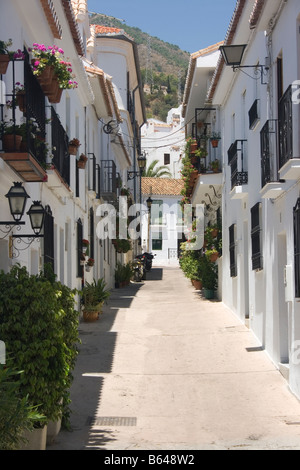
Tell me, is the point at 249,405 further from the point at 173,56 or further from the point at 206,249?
the point at 173,56

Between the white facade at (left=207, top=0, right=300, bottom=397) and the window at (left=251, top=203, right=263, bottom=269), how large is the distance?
0.02 metres

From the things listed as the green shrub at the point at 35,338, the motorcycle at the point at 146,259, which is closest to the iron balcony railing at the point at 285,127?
the green shrub at the point at 35,338

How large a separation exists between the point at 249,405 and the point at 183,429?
1.47 meters

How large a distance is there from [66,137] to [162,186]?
38.9 m

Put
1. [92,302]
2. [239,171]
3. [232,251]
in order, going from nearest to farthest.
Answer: [239,171] < [232,251] < [92,302]

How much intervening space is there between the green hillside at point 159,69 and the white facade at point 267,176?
275 feet

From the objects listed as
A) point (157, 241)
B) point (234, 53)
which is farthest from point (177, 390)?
point (157, 241)

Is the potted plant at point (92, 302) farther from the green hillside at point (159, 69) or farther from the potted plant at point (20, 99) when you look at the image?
the green hillside at point (159, 69)

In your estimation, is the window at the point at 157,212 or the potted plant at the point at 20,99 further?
the window at the point at 157,212

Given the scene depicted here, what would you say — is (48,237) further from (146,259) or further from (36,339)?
(146,259)

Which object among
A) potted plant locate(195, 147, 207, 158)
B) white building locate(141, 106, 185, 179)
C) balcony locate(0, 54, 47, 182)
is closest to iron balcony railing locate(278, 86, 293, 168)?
balcony locate(0, 54, 47, 182)

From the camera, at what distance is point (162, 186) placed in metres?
53.7

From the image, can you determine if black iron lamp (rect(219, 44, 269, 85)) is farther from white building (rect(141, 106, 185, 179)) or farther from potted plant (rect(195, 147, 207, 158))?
white building (rect(141, 106, 185, 179))

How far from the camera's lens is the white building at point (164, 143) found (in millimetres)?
67812
